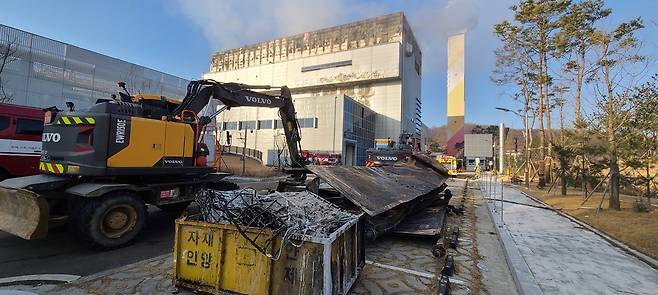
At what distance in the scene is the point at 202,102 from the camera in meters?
7.89

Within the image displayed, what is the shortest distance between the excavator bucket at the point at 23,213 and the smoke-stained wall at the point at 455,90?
52.9m

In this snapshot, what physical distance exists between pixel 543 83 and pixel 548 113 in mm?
2613

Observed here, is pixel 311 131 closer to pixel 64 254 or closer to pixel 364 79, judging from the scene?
pixel 364 79

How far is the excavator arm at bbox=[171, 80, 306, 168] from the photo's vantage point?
7668 mm

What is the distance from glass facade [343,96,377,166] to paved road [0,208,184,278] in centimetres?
3744

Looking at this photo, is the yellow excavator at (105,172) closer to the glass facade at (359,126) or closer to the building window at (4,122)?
the building window at (4,122)

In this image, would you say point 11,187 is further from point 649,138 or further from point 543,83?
point 543,83

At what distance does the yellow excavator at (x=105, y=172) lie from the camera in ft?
18.0

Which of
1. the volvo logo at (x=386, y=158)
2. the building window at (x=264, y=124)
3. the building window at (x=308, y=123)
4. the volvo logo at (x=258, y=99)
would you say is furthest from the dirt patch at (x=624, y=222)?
the building window at (x=264, y=124)

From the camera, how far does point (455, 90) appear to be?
54.8 meters

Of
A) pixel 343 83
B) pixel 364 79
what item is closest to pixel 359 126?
pixel 364 79

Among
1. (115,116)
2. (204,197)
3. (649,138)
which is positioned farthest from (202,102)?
(649,138)

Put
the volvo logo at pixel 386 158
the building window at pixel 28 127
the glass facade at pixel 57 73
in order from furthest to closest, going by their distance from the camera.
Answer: the glass facade at pixel 57 73 → the volvo logo at pixel 386 158 → the building window at pixel 28 127

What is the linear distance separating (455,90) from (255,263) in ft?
185
